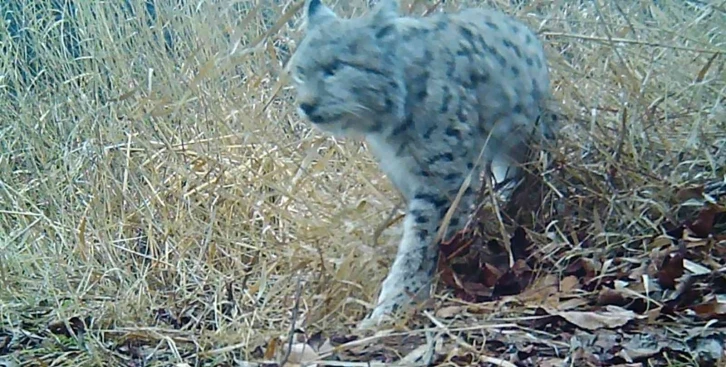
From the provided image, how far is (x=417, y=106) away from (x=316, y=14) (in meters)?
0.37

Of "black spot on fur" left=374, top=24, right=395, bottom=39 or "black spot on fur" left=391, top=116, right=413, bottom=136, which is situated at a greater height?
"black spot on fur" left=374, top=24, right=395, bottom=39

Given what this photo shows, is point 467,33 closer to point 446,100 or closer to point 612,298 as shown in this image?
point 446,100

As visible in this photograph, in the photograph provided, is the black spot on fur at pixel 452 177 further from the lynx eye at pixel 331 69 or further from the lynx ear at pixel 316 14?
the lynx ear at pixel 316 14

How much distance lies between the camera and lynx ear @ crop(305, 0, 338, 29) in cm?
231

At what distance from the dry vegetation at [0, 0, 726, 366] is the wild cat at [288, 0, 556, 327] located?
101mm

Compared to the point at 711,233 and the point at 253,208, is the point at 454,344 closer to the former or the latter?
the point at 711,233

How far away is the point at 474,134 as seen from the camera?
91.8 inches

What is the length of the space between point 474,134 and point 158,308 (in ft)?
3.25

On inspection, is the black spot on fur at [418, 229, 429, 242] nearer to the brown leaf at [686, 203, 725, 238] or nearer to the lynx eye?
the lynx eye

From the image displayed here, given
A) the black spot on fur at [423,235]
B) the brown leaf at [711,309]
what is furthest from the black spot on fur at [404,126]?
the brown leaf at [711,309]

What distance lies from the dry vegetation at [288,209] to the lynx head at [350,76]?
36 cm

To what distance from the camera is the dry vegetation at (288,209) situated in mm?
1923

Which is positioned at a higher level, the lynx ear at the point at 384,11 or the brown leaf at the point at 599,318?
the lynx ear at the point at 384,11

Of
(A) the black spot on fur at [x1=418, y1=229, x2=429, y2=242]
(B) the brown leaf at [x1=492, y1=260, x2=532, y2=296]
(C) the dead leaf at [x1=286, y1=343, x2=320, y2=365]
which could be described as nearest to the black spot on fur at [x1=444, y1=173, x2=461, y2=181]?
(A) the black spot on fur at [x1=418, y1=229, x2=429, y2=242]
